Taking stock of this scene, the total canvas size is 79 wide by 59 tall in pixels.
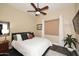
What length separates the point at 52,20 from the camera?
1.27m

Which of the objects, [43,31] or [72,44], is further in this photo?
[43,31]

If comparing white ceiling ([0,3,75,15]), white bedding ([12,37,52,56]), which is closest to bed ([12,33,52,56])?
white bedding ([12,37,52,56])

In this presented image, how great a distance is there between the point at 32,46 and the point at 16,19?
44 cm

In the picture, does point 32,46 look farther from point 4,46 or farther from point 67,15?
point 67,15

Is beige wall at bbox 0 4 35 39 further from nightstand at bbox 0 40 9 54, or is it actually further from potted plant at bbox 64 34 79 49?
potted plant at bbox 64 34 79 49

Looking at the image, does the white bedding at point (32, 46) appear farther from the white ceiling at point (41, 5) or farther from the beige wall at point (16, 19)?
the white ceiling at point (41, 5)

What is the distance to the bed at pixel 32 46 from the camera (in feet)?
3.79

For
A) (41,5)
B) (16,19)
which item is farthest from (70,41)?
(16,19)

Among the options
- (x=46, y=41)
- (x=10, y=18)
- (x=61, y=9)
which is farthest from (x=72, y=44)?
(x=10, y=18)

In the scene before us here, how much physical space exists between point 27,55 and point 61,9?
2.53 feet

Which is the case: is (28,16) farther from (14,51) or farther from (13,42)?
(14,51)

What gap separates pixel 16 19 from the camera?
1.25 meters

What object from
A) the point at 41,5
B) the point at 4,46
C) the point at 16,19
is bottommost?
→ the point at 4,46

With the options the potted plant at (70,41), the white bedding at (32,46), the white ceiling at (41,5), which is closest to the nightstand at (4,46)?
the white bedding at (32,46)
